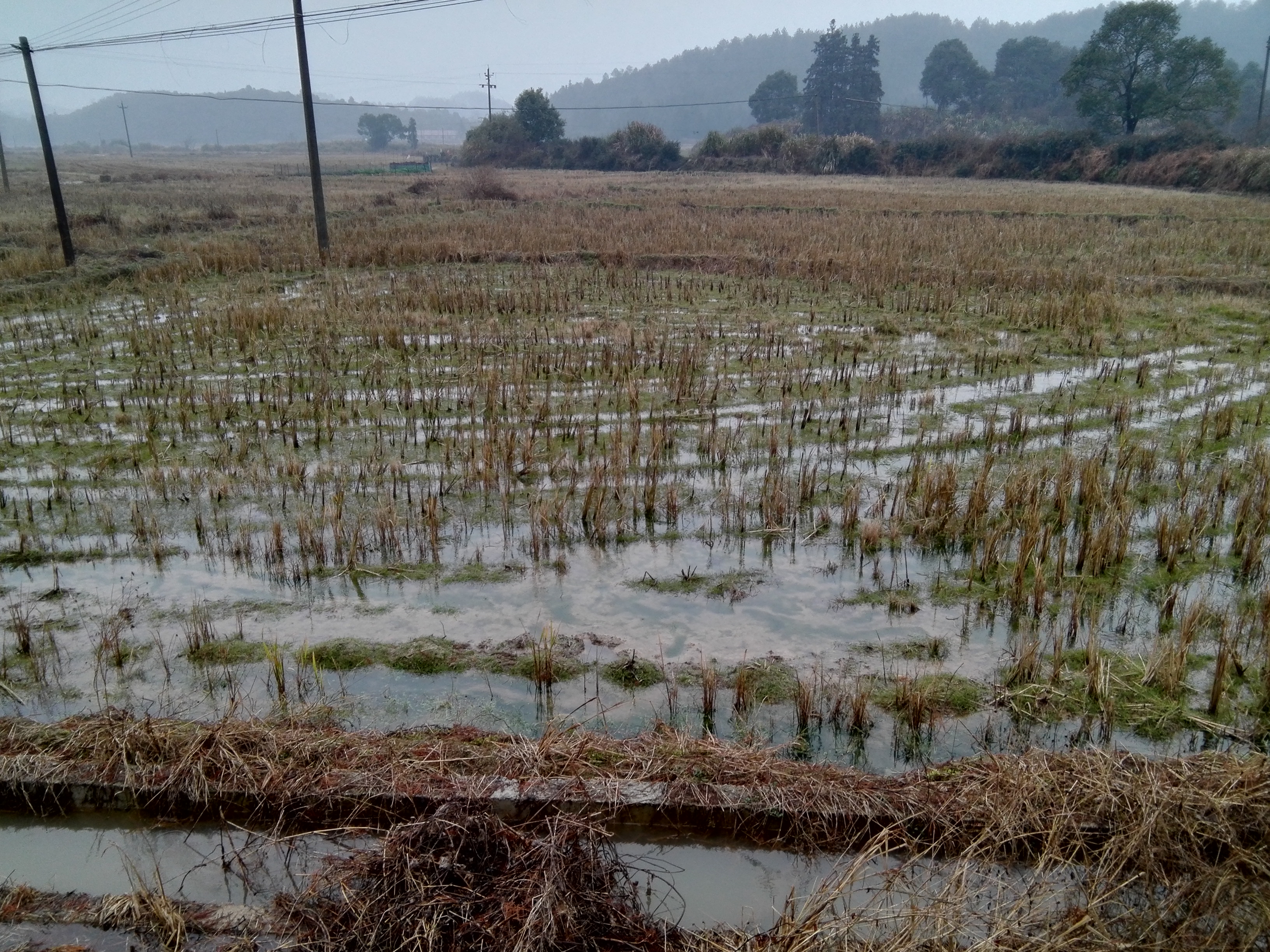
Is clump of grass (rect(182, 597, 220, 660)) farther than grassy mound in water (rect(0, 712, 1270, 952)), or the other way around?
clump of grass (rect(182, 597, 220, 660))

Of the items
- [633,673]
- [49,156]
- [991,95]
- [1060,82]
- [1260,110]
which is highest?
[991,95]

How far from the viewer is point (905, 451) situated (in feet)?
26.6

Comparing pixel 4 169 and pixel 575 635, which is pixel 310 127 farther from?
pixel 4 169

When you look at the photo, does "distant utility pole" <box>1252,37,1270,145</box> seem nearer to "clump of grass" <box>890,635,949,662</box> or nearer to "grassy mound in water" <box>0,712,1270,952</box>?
"clump of grass" <box>890,635,949,662</box>

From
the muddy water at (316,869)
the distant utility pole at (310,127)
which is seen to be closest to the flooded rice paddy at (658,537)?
the muddy water at (316,869)

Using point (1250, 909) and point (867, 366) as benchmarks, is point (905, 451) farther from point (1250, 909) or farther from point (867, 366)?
point (1250, 909)

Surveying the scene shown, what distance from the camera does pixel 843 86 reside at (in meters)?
90.3

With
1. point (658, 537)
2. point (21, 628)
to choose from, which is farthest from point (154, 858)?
point (658, 537)

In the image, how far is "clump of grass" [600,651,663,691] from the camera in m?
4.84

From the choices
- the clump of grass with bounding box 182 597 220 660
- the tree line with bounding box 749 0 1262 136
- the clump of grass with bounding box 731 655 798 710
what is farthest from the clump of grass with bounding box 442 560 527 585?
the tree line with bounding box 749 0 1262 136

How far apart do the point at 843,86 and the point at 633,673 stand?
98307 millimetres

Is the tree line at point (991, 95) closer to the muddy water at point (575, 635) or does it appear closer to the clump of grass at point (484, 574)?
the muddy water at point (575, 635)

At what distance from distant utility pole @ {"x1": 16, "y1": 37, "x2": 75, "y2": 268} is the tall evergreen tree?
80.5 meters

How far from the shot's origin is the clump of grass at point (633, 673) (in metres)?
4.84
